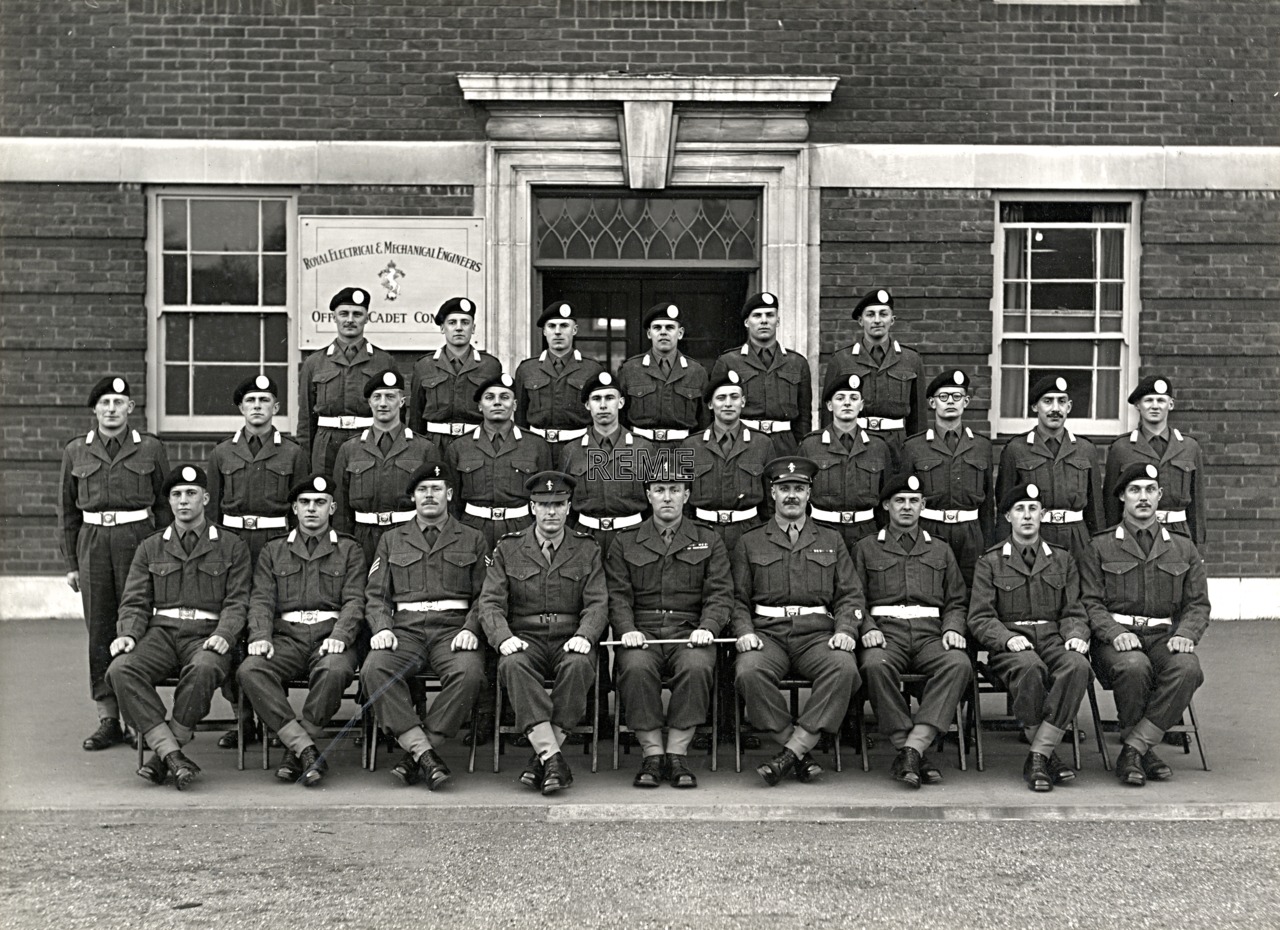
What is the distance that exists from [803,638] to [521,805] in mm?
1649

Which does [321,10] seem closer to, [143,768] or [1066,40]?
[1066,40]

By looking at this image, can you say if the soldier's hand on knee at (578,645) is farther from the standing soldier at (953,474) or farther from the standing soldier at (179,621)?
the standing soldier at (953,474)

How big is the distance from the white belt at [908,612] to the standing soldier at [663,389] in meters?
1.53

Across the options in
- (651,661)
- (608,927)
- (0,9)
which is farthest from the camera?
(0,9)

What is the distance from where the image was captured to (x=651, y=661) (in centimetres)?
692

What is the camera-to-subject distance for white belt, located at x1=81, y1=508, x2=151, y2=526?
768 cm

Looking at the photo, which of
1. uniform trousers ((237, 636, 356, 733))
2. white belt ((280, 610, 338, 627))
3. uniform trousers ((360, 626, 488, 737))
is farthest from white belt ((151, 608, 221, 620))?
uniform trousers ((360, 626, 488, 737))

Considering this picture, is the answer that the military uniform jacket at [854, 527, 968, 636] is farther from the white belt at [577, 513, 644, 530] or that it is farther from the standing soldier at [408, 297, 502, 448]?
the standing soldier at [408, 297, 502, 448]

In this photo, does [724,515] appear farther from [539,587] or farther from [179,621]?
[179,621]

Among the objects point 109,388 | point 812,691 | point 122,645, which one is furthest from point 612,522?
point 109,388

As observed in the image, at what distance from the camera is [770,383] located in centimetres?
823

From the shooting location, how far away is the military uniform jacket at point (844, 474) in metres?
7.86

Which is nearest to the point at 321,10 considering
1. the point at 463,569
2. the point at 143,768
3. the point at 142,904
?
the point at 463,569

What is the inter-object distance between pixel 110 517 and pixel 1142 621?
5273 millimetres
